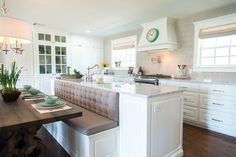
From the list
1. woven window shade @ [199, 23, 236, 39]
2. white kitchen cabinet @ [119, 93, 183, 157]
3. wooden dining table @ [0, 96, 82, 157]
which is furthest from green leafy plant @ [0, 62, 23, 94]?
woven window shade @ [199, 23, 236, 39]

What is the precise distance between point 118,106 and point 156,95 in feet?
1.74

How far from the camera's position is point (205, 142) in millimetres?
2611

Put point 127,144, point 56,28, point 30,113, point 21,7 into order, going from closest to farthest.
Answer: point 30,113 → point 127,144 → point 21,7 → point 56,28

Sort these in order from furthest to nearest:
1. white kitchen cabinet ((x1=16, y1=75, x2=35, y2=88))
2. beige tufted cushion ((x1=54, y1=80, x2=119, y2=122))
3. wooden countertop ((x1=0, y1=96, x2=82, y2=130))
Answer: white kitchen cabinet ((x1=16, y1=75, x2=35, y2=88)), beige tufted cushion ((x1=54, y1=80, x2=119, y2=122)), wooden countertop ((x1=0, y1=96, x2=82, y2=130))

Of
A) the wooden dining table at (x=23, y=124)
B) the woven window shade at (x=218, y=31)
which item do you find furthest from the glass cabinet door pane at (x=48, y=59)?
the woven window shade at (x=218, y=31)

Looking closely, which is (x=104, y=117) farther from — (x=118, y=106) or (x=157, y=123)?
(x=157, y=123)

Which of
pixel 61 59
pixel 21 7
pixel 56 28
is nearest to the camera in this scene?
pixel 21 7

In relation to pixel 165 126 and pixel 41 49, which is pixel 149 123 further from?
pixel 41 49

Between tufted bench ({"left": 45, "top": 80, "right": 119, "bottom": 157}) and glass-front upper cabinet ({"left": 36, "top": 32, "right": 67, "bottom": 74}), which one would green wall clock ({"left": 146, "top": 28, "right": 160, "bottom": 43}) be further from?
glass-front upper cabinet ({"left": 36, "top": 32, "right": 67, "bottom": 74})

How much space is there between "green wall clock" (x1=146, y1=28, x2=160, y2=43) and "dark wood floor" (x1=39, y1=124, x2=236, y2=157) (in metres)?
2.52

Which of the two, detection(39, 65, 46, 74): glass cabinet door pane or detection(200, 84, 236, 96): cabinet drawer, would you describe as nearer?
detection(200, 84, 236, 96): cabinet drawer

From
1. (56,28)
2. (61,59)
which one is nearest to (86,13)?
(56,28)

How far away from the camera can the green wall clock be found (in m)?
4.34

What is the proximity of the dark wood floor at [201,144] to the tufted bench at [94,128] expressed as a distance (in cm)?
16
